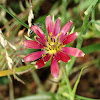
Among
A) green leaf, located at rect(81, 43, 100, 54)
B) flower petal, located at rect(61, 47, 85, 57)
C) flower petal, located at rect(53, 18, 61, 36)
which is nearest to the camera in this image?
flower petal, located at rect(61, 47, 85, 57)

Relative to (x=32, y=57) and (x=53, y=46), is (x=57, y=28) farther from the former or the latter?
(x=32, y=57)

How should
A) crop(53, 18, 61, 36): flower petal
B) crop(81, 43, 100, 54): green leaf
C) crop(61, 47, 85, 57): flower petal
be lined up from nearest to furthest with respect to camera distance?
crop(61, 47, 85, 57): flower petal, crop(53, 18, 61, 36): flower petal, crop(81, 43, 100, 54): green leaf

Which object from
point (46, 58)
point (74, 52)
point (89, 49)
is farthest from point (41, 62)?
point (89, 49)

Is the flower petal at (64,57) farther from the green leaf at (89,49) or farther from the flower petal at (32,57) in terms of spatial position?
the green leaf at (89,49)

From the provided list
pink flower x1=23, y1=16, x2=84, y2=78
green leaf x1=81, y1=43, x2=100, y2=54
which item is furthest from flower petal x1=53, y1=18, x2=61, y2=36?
green leaf x1=81, y1=43, x2=100, y2=54

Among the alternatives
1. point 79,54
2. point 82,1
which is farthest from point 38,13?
point 79,54

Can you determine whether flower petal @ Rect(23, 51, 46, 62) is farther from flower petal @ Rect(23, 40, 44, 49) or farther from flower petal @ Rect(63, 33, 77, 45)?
→ flower petal @ Rect(63, 33, 77, 45)

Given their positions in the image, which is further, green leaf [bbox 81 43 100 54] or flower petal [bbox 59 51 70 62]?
green leaf [bbox 81 43 100 54]

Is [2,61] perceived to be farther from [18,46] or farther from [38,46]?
[38,46]
